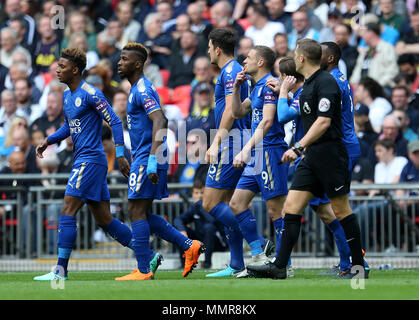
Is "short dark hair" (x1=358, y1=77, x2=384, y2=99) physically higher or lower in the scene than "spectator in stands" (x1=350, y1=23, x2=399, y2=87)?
lower

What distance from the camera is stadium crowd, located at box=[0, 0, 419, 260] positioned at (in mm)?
16094

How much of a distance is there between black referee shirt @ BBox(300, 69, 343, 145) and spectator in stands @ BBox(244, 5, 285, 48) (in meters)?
9.61

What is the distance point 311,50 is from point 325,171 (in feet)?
4.10

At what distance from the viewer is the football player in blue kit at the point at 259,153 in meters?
10.3

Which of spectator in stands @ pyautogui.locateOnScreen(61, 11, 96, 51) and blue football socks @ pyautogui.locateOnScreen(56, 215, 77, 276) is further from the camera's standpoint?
spectator in stands @ pyautogui.locateOnScreen(61, 11, 96, 51)

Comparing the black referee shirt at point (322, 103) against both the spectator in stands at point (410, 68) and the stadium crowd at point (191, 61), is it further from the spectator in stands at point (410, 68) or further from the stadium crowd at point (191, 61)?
the spectator in stands at point (410, 68)

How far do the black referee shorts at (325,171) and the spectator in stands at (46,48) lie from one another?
13201 mm

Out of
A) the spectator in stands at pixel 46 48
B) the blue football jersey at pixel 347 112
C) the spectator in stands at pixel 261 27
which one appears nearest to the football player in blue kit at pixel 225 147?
the blue football jersey at pixel 347 112

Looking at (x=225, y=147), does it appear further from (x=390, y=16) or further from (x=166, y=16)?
(x=166, y=16)

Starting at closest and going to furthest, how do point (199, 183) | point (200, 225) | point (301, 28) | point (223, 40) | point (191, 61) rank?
point (223, 40), point (199, 183), point (200, 225), point (301, 28), point (191, 61)

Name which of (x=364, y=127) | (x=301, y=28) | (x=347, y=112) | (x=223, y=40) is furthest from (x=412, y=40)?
(x=223, y=40)

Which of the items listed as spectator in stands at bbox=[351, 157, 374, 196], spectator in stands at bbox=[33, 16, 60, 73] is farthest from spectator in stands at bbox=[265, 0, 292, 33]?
spectator in stands at bbox=[33, 16, 60, 73]

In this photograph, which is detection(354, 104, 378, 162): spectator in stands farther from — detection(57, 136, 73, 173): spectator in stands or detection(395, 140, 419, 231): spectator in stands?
detection(57, 136, 73, 173): spectator in stands

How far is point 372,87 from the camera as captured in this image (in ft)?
54.0
